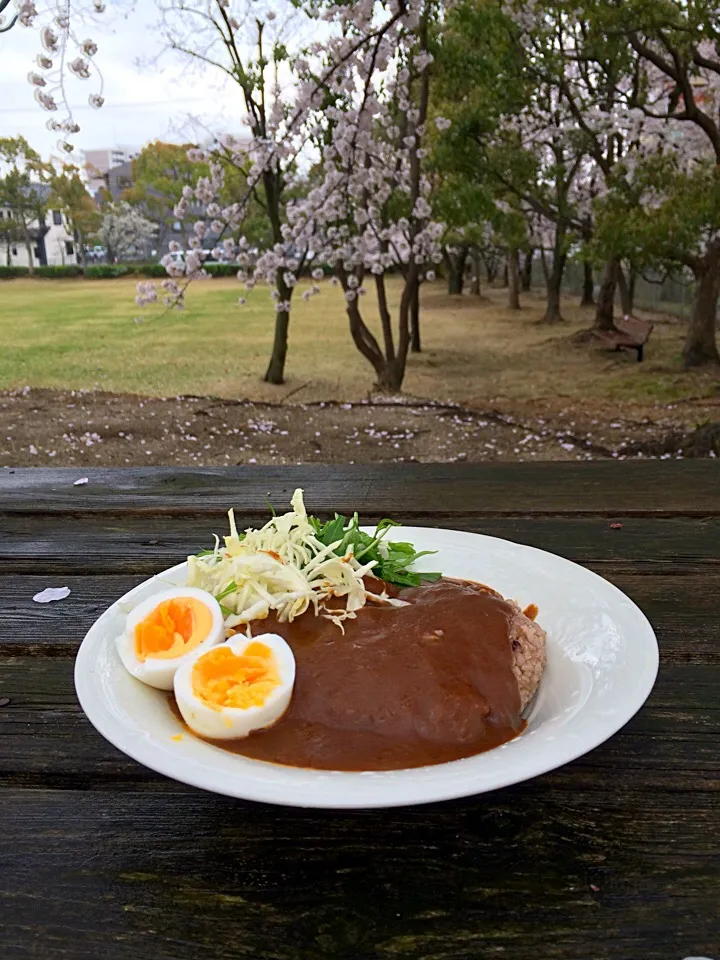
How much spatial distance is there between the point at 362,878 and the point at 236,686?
19cm

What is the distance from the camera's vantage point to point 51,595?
1.04 m

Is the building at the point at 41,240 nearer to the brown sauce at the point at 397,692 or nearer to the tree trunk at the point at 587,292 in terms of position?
the brown sauce at the point at 397,692

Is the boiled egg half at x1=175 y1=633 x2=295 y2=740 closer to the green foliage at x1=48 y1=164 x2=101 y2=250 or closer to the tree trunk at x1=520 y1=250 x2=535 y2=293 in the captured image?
the green foliage at x1=48 y1=164 x2=101 y2=250

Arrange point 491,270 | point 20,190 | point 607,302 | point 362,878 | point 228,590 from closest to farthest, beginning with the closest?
point 362,878, point 228,590, point 20,190, point 607,302, point 491,270

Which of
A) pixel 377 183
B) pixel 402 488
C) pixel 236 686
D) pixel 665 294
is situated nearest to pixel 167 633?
pixel 236 686

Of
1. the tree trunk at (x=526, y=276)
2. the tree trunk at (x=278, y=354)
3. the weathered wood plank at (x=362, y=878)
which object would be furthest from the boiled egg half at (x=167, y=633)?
the tree trunk at (x=526, y=276)

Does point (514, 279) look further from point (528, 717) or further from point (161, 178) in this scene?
point (528, 717)

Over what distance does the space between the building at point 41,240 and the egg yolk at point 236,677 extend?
16.3 feet

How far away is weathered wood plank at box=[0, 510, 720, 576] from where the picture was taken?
1137 mm

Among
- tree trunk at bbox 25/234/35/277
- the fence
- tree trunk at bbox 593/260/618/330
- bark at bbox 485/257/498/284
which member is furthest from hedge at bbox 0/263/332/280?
bark at bbox 485/257/498/284

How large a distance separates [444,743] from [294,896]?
16cm

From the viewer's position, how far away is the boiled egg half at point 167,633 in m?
0.69

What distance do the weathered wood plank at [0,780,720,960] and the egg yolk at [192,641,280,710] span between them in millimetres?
87

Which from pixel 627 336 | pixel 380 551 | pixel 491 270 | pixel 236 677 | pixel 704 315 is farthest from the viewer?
pixel 491 270
